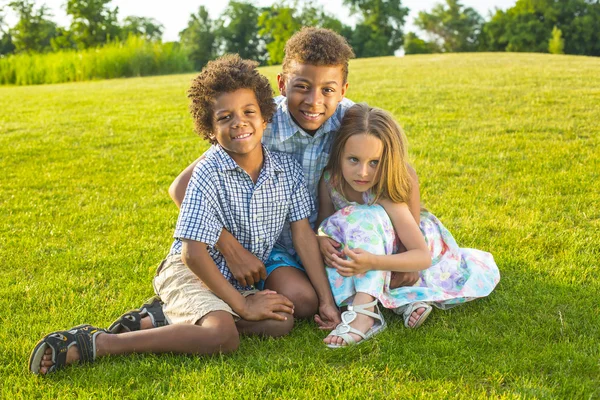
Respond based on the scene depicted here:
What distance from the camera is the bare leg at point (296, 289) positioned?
3289 mm

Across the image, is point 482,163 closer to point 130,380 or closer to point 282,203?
point 282,203

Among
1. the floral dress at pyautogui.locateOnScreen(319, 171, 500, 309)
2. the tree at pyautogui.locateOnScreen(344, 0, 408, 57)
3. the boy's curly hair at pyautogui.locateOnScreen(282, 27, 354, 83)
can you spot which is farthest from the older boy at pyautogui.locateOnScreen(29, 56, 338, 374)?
the tree at pyautogui.locateOnScreen(344, 0, 408, 57)

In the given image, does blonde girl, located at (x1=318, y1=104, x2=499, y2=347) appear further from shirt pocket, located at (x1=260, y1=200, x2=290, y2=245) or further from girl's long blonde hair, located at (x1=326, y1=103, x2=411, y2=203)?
shirt pocket, located at (x1=260, y1=200, x2=290, y2=245)

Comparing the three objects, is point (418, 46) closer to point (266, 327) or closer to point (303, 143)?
point (303, 143)

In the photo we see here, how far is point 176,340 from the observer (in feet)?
9.42

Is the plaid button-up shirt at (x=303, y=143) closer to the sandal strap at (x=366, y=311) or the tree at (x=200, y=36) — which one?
the sandal strap at (x=366, y=311)

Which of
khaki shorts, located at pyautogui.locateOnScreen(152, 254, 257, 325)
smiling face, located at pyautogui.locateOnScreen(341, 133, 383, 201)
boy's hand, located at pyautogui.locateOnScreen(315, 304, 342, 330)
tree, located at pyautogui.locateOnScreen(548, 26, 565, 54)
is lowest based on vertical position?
boy's hand, located at pyautogui.locateOnScreen(315, 304, 342, 330)

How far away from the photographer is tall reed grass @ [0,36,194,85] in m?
19.3

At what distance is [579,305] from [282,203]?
1.61 m

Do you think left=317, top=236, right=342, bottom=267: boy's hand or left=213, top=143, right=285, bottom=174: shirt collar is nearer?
left=213, top=143, right=285, bottom=174: shirt collar

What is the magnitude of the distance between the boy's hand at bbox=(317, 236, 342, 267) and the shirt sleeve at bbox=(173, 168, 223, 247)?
55 centimetres

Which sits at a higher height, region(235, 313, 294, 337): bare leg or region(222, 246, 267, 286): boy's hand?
region(222, 246, 267, 286): boy's hand

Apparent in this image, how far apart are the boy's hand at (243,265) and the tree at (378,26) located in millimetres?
42939

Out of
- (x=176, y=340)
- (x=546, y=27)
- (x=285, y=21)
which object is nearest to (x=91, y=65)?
(x=176, y=340)
